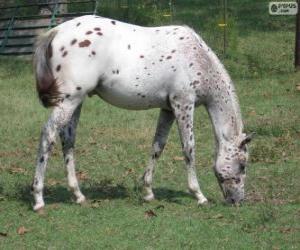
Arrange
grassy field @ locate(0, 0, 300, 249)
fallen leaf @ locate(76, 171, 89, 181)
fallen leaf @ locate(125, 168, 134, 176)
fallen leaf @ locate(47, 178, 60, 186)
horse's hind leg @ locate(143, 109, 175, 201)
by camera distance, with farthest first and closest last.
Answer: fallen leaf @ locate(125, 168, 134, 176) → fallen leaf @ locate(76, 171, 89, 181) → fallen leaf @ locate(47, 178, 60, 186) → horse's hind leg @ locate(143, 109, 175, 201) → grassy field @ locate(0, 0, 300, 249)

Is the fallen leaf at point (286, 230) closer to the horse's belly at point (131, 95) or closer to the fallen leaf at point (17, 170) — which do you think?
the horse's belly at point (131, 95)

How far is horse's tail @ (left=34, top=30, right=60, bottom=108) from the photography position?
8086 millimetres

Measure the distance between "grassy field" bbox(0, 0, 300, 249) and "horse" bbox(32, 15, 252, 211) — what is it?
0.43 meters

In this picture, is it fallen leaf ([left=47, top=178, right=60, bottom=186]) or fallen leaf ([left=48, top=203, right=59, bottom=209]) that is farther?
fallen leaf ([left=47, top=178, right=60, bottom=186])

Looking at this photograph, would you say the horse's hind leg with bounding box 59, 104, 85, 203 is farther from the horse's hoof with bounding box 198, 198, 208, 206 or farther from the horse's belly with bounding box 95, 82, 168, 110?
the horse's hoof with bounding box 198, 198, 208, 206

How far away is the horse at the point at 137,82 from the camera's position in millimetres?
8148

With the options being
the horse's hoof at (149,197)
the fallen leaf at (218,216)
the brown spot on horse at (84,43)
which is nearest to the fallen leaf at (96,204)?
the horse's hoof at (149,197)

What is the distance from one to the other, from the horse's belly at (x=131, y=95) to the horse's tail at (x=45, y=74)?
541 millimetres

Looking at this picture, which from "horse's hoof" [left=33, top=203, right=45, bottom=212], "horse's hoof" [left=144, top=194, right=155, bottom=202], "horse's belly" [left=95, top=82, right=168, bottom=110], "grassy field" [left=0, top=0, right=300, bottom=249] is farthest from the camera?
"horse's hoof" [left=144, top=194, right=155, bottom=202]

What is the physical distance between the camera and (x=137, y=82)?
27.4 feet

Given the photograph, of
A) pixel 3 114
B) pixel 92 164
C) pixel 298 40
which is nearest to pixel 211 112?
pixel 92 164

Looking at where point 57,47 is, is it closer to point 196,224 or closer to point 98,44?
point 98,44

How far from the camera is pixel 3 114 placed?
14648mm

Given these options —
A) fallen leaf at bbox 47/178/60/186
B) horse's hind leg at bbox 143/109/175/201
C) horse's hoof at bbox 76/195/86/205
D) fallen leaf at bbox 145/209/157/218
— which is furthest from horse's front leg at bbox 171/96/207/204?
fallen leaf at bbox 47/178/60/186
